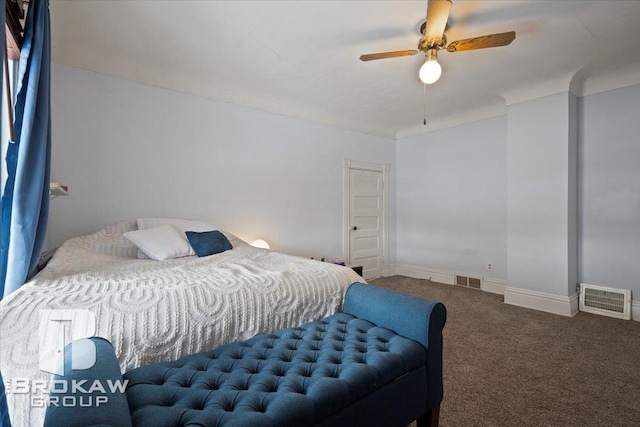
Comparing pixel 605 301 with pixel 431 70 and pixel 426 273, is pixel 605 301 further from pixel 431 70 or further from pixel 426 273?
pixel 431 70

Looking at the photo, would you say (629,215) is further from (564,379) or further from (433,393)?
(433,393)

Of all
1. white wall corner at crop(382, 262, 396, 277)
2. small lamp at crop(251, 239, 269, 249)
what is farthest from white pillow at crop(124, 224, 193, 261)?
white wall corner at crop(382, 262, 396, 277)

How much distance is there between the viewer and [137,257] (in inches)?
99.3

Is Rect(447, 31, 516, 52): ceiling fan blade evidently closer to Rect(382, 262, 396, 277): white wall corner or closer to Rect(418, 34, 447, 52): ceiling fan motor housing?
Rect(418, 34, 447, 52): ceiling fan motor housing

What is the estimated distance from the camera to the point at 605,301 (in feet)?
10.7

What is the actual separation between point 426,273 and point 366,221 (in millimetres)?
1341

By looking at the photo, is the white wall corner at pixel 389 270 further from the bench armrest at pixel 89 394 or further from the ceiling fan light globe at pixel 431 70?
the bench armrest at pixel 89 394

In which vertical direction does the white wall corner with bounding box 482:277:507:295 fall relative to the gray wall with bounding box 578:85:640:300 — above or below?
below

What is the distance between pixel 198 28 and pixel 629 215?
465 centimetres

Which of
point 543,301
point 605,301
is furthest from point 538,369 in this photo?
point 605,301

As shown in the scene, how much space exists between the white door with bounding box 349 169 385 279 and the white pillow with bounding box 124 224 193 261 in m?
2.81

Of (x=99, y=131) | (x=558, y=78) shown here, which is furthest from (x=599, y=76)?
(x=99, y=131)

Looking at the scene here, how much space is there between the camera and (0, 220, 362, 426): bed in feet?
3.26

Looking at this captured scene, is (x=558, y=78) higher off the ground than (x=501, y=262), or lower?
higher
